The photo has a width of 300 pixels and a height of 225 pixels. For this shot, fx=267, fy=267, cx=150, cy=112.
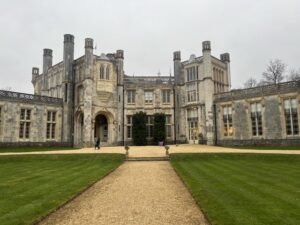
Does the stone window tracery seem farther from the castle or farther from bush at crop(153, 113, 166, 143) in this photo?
bush at crop(153, 113, 166, 143)

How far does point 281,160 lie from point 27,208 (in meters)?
16.1

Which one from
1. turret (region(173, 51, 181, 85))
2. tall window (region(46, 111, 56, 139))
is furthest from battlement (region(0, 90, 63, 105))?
turret (region(173, 51, 181, 85))

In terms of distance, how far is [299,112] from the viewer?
27047 mm

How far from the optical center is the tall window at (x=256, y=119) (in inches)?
1185

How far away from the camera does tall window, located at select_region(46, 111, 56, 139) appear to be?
34688 mm

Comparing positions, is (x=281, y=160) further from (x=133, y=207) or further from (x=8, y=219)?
(x=8, y=219)

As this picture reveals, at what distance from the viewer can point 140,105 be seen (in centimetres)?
3947

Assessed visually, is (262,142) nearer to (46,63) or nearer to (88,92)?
(88,92)

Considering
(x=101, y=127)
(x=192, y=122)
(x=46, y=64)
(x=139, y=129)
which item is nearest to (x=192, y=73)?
(x=192, y=122)

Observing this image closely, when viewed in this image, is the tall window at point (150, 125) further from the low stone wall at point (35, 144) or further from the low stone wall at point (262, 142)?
the low stone wall at point (35, 144)

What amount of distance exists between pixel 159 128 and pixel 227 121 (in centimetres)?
935

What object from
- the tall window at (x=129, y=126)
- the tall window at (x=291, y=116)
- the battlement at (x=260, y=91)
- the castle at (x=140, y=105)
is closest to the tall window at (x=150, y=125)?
the castle at (x=140, y=105)

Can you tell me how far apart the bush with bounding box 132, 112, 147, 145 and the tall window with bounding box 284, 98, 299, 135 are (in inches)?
696

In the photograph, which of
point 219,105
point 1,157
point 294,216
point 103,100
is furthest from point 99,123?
point 294,216
